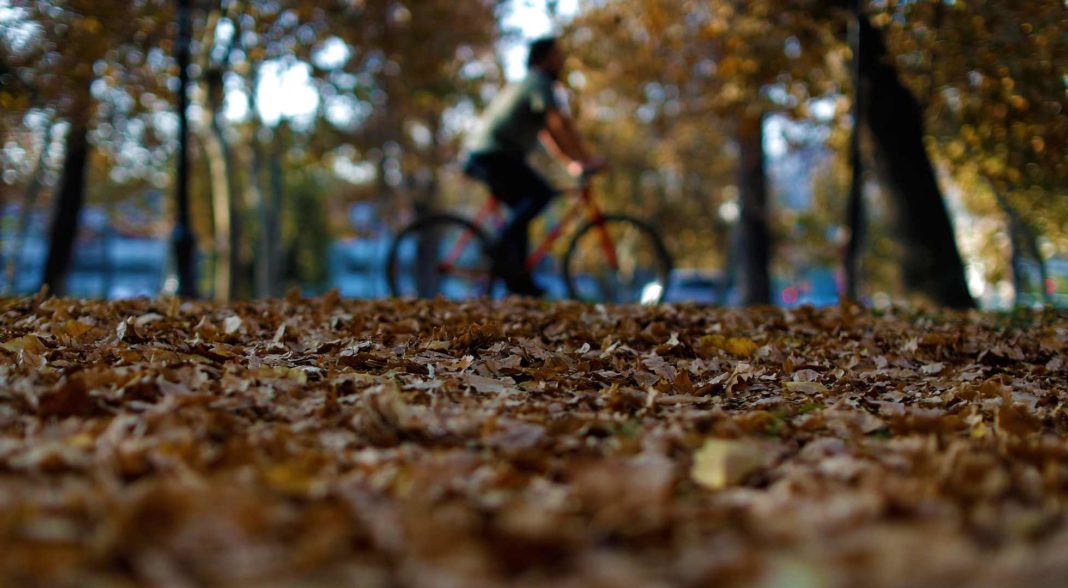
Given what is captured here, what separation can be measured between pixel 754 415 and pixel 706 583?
5.11ft

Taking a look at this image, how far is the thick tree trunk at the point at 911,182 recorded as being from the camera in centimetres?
923

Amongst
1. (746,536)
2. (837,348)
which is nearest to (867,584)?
Answer: (746,536)

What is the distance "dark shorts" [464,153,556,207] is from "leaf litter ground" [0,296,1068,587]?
9.44 feet

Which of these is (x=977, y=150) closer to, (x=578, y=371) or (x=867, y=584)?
(x=578, y=371)

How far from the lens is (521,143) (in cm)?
759

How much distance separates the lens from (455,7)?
63.3ft

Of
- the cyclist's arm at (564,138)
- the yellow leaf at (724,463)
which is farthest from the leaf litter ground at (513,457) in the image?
the cyclist's arm at (564,138)

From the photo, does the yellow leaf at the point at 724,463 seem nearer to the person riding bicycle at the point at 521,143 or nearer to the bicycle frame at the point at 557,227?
the person riding bicycle at the point at 521,143

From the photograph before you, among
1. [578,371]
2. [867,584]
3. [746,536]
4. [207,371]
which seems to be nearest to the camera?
[867,584]

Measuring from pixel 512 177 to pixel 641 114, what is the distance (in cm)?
1612

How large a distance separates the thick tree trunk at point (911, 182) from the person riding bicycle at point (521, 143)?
137 inches

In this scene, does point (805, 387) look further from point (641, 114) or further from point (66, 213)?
point (641, 114)

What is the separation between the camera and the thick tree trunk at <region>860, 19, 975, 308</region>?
923 centimetres

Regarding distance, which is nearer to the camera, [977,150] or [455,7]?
[977,150]
